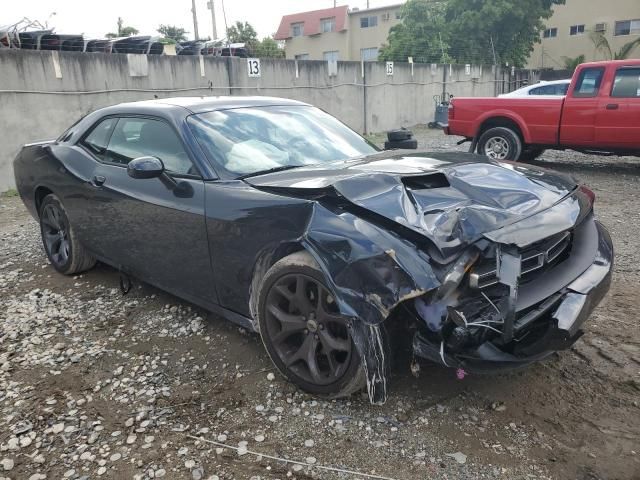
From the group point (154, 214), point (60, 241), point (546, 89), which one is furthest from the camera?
point (546, 89)

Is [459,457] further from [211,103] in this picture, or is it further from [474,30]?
[474,30]

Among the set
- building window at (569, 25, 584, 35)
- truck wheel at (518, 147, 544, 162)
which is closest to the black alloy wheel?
truck wheel at (518, 147, 544, 162)

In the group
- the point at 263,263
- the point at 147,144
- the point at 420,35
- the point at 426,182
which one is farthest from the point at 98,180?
the point at 420,35

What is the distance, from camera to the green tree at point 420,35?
29477mm

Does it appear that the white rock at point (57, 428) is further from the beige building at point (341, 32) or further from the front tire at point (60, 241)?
the beige building at point (341, 32)

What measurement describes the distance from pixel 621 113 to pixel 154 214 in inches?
295

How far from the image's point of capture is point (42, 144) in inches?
187

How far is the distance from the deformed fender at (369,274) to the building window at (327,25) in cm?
4584

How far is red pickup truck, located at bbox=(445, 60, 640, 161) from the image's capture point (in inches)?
314

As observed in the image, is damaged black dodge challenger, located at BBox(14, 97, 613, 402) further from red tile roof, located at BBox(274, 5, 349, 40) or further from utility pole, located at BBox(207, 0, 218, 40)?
red tile roof, located at BBox(274, 5, 349, 40)

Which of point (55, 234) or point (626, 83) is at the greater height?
point (626, 83)

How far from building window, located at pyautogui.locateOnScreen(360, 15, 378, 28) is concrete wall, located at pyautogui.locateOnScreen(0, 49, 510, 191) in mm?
25106

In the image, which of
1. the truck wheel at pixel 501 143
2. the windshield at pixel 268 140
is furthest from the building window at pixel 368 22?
the windshield at pixel 268 140

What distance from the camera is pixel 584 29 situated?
33.2 meters
